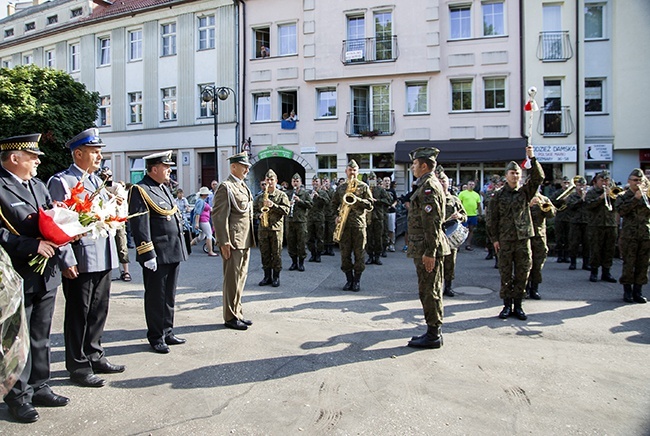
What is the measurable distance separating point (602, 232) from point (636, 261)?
75.8 inches

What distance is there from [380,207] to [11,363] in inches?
402

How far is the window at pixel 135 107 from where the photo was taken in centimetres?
2752

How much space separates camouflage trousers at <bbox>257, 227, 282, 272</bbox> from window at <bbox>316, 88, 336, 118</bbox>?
1464cm

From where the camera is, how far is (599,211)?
375 inches

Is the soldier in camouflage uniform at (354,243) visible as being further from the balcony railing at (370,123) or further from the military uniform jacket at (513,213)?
the balcony railing at (370,123)

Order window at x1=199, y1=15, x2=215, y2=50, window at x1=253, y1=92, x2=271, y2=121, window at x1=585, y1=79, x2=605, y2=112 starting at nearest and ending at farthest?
window at x1=585, y1=79, x2=605, y2=112
window at x1=253, y1=92, x2=271, y2=121
window at x1=199, y1=15, x2=215, y2=50

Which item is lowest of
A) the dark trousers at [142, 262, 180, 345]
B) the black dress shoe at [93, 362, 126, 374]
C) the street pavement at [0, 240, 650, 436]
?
the street pavement at [0, 240, 650, 436]

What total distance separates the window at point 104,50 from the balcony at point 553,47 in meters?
23.4

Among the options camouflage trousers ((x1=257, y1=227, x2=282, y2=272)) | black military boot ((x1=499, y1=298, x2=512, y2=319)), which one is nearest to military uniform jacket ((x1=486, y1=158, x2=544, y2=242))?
black military boot ((x1=499, y1=298, x2=512, y2=319))

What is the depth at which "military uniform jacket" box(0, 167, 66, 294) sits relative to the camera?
361 centimetres

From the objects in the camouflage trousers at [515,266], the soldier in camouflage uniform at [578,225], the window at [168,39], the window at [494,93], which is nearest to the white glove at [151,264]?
the camouflage trousers at [515,266]

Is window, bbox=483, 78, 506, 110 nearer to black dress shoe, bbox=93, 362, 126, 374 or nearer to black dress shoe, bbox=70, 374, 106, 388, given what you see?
black dress shoe, bbox=93, 362, 126, 374

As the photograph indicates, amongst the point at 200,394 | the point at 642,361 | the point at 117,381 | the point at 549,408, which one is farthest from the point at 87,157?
the point at 642,361

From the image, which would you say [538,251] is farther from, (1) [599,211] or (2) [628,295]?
(1) [599,211]
